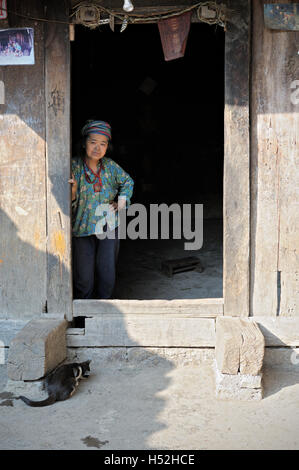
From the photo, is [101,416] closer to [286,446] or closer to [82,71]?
[286,446]

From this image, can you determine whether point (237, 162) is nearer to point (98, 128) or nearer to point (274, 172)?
point (274, 172)

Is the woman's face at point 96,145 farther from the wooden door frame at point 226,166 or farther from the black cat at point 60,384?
the black cat at point 60,384

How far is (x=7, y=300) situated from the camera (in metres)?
4.54

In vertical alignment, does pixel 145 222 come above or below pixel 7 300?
above

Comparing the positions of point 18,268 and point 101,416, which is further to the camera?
point 18,268

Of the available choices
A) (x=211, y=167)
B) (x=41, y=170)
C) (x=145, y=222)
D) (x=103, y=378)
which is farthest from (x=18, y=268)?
(x=211, y=167)

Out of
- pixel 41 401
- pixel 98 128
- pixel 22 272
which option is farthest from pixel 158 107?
pixel 41 401

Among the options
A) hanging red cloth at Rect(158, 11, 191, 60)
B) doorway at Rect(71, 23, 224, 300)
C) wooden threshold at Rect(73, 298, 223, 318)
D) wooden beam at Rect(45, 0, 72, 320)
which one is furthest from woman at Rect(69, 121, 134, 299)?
doorway at Rect(71, 23, 224, 300)

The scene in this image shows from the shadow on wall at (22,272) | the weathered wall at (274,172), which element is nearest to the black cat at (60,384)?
the shadow on wall at (22,272)

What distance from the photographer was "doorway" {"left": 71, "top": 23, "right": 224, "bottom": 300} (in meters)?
9.23

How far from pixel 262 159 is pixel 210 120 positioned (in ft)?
20.6

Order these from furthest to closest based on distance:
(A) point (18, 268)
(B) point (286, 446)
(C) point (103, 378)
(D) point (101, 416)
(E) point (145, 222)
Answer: (E) point (145, 222), (A) point (18, 268), (C) point (103, 378), (D) point (101, 416), (B) point (286, 446)

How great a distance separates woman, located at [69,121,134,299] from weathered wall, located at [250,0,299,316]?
133cm

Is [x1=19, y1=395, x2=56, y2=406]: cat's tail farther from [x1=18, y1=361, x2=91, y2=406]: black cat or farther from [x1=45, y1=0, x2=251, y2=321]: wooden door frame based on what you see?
[x1=45, y1=0, x2=251, y2=321]: wooden door frame
